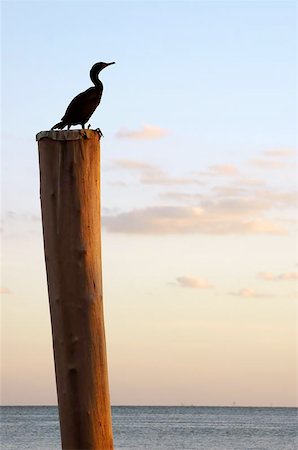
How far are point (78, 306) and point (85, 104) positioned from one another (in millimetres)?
1652

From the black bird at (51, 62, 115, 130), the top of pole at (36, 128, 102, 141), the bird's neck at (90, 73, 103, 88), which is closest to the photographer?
the top of pole at (36, 128, 102, 141)

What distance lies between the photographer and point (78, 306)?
5.62 metres

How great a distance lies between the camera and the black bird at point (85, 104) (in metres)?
→ 6.60

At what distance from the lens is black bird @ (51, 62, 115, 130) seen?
6602 millimetres

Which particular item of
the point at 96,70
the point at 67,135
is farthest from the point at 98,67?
the point at 67,135

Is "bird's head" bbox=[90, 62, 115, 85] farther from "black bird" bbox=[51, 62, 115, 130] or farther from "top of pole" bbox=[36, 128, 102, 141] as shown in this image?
"top of pole" bbox=[36, 128, 102, 141]

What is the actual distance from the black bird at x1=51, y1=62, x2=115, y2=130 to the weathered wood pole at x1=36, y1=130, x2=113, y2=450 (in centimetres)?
90

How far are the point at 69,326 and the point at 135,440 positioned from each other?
66546mm

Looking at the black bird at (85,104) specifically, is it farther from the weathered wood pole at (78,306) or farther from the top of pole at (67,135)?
the weathered wood pole at (78,306)

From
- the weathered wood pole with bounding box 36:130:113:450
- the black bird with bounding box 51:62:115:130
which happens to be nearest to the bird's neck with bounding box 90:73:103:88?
the black bird with bounding box 51:62:115:130

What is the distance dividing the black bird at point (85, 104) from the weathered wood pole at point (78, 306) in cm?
90

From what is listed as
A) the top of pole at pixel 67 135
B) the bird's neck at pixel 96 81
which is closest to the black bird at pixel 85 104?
the bird's neck at pixel 96 81

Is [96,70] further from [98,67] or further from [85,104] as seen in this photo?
[85,104]

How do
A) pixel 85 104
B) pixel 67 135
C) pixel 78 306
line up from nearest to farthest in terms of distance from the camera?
pixel 78 306 < pixel 67 135 < pixel 85 104
